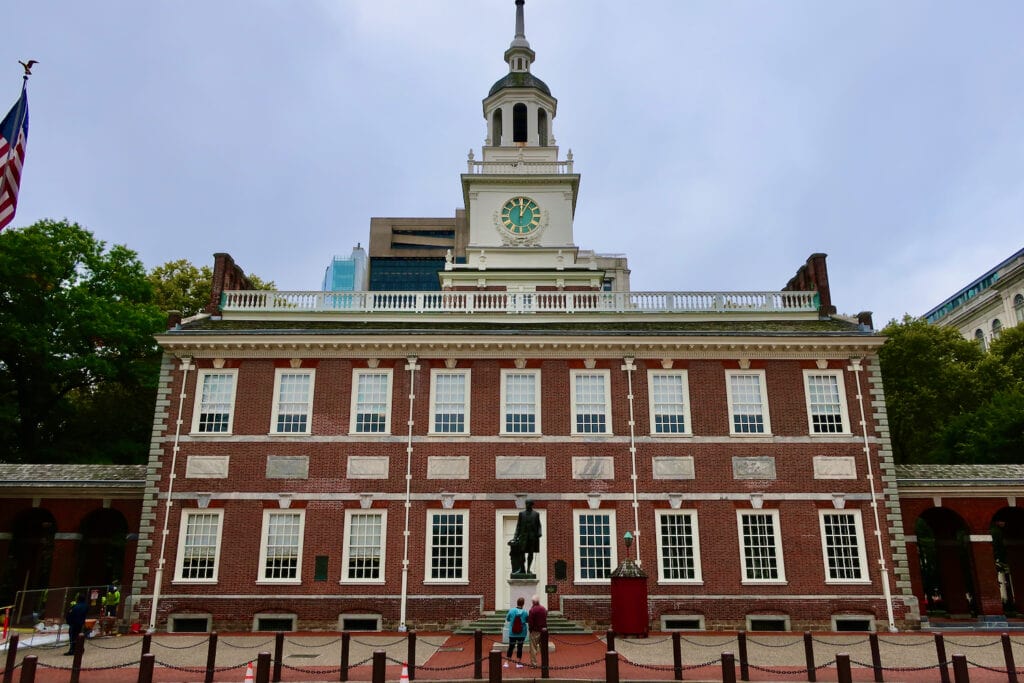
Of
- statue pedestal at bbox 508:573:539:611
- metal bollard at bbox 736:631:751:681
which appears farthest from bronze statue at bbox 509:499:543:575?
metal bollard at bbox 736:631:751:681

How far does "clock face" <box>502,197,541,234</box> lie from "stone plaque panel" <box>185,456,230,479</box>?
672 inches

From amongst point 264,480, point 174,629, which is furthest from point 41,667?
point 264,480

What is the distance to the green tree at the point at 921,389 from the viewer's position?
41562mm

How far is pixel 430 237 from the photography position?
140000mm

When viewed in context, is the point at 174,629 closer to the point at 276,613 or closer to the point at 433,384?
the point at 276,613

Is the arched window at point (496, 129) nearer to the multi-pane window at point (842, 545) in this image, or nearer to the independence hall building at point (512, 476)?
the independence hall building at point (512, 476)

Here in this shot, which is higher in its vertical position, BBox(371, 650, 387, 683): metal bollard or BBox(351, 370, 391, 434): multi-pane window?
BBox(351, 370, 391, 434): multi-pane window

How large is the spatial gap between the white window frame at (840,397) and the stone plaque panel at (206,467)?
1840cm

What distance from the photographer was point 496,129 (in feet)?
129

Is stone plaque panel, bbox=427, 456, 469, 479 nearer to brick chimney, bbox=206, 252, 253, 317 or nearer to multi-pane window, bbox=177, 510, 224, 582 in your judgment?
multi-pane window, bbox=177, 510, 224, 582

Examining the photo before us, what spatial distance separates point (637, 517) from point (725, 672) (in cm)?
1019

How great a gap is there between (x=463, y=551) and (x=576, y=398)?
5.92 meters

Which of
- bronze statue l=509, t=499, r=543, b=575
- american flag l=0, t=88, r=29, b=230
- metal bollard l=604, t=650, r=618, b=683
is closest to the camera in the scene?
metal bollard l=604, t=650, r=618, b=683

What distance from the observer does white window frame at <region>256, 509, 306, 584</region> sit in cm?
2319
